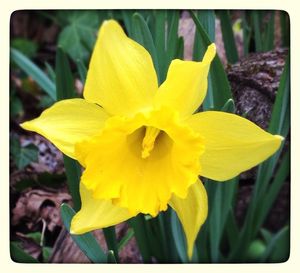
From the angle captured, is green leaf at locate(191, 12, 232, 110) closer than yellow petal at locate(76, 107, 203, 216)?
No

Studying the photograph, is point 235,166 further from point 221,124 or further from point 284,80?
point 284,80

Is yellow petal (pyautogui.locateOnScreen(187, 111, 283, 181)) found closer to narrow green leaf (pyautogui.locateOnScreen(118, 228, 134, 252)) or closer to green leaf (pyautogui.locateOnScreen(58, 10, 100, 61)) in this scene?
narrow green leaf (pyautogui.locateOnScreen(118, 228, 134, 252))

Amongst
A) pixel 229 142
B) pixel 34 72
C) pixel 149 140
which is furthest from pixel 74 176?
pixel 34 72

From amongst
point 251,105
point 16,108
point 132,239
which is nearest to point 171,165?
point 251,105

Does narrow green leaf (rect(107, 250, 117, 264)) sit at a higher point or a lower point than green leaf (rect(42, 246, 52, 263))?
higher

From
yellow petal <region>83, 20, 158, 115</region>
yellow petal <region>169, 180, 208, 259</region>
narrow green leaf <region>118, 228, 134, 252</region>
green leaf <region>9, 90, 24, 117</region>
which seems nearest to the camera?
yellow petal <region>83, 20, 158, 115</region>

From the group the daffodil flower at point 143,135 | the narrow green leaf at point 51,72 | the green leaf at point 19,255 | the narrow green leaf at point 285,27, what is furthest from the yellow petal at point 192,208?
the narrow green leaf at point 51,72

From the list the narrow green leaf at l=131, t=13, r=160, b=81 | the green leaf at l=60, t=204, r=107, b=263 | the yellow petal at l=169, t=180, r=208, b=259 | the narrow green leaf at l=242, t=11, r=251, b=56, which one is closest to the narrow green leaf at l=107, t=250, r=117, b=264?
the green leaf at l=60, t=204, r=107, b=263

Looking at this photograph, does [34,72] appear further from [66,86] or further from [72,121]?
[72,121]
